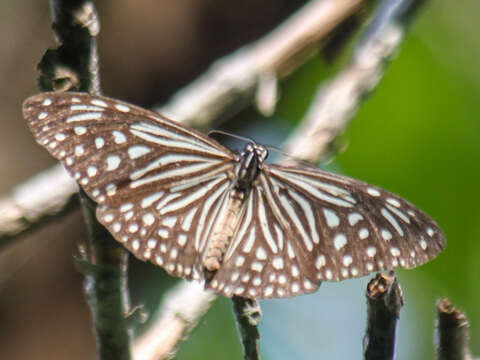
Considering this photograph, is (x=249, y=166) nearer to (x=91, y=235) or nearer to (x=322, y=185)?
(x=322, y=185)

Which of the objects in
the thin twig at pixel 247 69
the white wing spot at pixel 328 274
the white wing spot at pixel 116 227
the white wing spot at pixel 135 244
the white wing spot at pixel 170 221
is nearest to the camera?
the white wing spot at pixel 116 227

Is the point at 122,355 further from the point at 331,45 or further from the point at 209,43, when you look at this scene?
the point at 209,43

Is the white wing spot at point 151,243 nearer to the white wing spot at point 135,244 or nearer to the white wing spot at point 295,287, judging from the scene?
the white wing spot at point 135,244

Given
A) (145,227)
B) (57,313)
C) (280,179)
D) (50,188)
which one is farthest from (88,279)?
(57,313)

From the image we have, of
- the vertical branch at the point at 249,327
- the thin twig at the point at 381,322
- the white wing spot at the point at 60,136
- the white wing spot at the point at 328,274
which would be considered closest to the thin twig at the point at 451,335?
the thin twig at the point at 381,322

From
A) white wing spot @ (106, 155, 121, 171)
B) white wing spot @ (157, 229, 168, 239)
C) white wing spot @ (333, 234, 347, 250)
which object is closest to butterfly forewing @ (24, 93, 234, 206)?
white wing spot @ (106, 155, 121, 171)

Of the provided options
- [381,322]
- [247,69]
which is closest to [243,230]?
[381,322]
